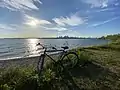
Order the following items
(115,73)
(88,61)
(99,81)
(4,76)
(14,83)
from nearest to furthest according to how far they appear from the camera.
Answer: (14,83) < (4,76) < (99,81) < (115,73) < (88,61)

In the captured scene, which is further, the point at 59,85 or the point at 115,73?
the point at 115,73

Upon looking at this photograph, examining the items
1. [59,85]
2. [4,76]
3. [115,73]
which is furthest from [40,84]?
[115,73]

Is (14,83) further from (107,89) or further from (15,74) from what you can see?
(107,89)

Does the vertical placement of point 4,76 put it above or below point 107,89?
above

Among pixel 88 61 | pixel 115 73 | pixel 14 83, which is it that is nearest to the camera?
pixel 14 83

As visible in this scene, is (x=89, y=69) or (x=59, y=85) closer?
(x=59, y=85)

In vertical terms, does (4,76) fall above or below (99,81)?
above

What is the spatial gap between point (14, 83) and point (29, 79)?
20.7 inches

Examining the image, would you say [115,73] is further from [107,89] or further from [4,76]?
[4,76]

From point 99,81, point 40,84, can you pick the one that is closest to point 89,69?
point 99,81

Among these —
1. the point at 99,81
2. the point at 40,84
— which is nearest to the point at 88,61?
the point at 99,81

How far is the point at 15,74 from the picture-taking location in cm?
595

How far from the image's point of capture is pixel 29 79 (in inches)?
221

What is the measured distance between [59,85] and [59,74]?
1034 millimetres
